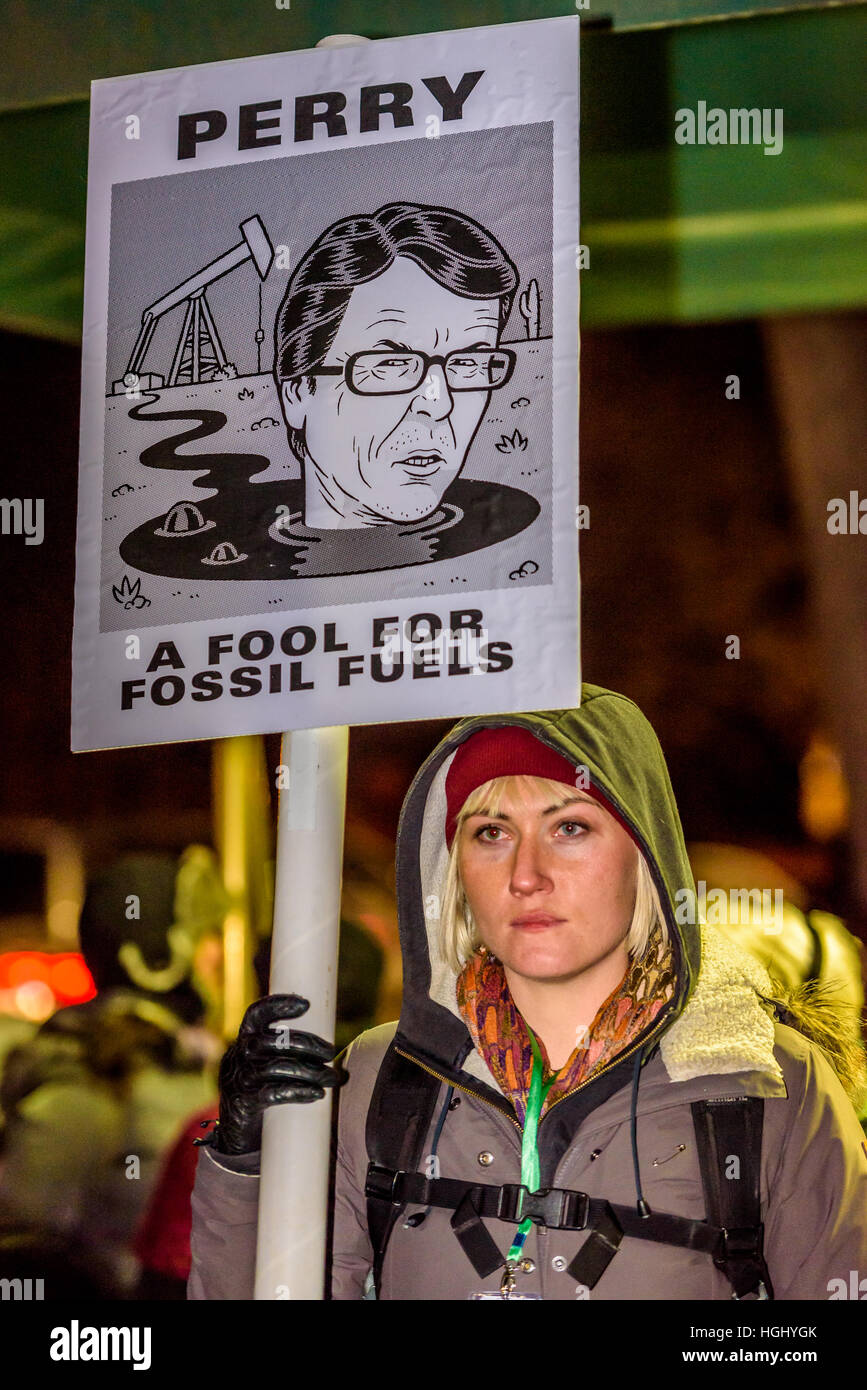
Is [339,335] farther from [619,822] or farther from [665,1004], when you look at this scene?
[665,1004]

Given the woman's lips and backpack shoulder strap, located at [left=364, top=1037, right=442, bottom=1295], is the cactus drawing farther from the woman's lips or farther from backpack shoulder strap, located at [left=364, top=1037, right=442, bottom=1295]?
backpack shoulder strap, located at [left=364, top=1037, right=442, bottom=1295]

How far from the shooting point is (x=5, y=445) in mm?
4453

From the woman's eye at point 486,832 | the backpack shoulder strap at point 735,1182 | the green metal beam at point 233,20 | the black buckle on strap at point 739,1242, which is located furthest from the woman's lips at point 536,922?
the green metal beam at point 233,20

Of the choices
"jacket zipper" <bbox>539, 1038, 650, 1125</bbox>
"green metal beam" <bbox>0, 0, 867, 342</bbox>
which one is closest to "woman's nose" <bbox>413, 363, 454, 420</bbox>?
"jacket zipper" <bbox>539, 1038, 650, 1125</bbox>

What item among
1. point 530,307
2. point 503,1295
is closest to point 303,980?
point 503,1295

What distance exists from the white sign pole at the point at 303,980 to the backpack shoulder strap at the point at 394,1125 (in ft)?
0.64

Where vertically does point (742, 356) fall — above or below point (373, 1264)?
above

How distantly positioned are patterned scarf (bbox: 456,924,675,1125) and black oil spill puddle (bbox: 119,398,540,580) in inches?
21.6

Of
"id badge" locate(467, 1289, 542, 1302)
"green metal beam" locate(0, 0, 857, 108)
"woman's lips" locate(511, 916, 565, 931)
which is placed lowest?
"id badge" locate(467, 1289, 542, 1302)

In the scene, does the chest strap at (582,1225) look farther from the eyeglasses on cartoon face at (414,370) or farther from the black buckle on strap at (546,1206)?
the eyeglasses on cartoon face at (414,370)

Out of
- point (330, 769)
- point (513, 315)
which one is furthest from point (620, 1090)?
point (513, 315)

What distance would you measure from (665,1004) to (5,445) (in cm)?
332

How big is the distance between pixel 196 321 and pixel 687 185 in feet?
9.15

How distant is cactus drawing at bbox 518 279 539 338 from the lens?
63.0 inches
